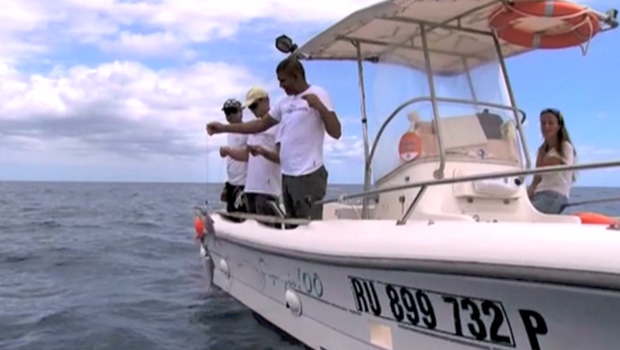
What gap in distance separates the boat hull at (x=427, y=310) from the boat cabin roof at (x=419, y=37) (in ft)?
5.96

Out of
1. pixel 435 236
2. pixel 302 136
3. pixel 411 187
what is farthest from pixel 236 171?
pixel 435 236

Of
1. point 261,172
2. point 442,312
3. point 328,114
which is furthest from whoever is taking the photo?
point 261,172

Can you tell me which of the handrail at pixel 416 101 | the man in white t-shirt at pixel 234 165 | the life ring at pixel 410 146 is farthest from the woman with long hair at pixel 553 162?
the man in white t-shirt at pixel 234 165

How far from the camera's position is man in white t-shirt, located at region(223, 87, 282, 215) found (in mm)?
5406

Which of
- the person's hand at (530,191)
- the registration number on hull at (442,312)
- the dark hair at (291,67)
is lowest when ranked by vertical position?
the registration number on hull at (442,312)

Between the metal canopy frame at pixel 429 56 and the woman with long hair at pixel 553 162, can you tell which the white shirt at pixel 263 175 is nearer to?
the metal canopy frame at pixel 429 56

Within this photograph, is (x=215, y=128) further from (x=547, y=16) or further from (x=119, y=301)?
(x=119, y=301)

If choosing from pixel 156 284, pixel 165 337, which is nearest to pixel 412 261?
pixel 165 337

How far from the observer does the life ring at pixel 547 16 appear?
4.13 metres

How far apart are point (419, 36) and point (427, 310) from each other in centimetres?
249

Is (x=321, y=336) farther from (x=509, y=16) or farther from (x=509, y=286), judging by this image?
(x=509, y=16)

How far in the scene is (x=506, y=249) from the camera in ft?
8.44

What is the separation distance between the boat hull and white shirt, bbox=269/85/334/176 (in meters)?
0.68

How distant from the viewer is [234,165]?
6344 mm
